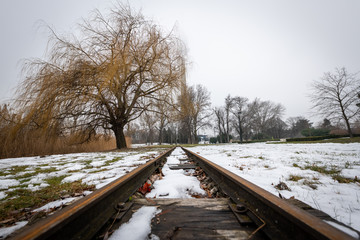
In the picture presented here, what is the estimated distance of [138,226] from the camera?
3.52 feet

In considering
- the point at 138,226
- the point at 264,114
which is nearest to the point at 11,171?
the point at 138,226

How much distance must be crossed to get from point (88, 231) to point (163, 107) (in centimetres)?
878

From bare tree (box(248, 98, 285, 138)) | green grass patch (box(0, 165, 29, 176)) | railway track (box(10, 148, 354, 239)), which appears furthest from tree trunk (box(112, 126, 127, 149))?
bare tree (box(248, 98, 285, 138))

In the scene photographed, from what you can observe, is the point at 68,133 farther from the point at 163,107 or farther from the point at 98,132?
the point at 163,107

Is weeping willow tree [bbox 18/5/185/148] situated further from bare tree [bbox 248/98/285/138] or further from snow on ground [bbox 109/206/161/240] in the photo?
bare tree [bbox 248/98/285/138]

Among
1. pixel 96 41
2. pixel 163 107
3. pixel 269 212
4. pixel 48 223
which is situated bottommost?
pixel 269 212

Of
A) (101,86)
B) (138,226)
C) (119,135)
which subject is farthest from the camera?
(119,135)

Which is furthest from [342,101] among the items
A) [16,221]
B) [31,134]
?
[31,134]

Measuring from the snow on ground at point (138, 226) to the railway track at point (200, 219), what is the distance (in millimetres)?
52

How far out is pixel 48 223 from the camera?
764 millimetres

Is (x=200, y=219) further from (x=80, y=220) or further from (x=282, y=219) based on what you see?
(x=80, y=220)

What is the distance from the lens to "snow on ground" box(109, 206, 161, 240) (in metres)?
0.97

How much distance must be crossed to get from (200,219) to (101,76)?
24.1 ft

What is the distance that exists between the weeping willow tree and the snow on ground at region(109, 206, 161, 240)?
627 centimetres
